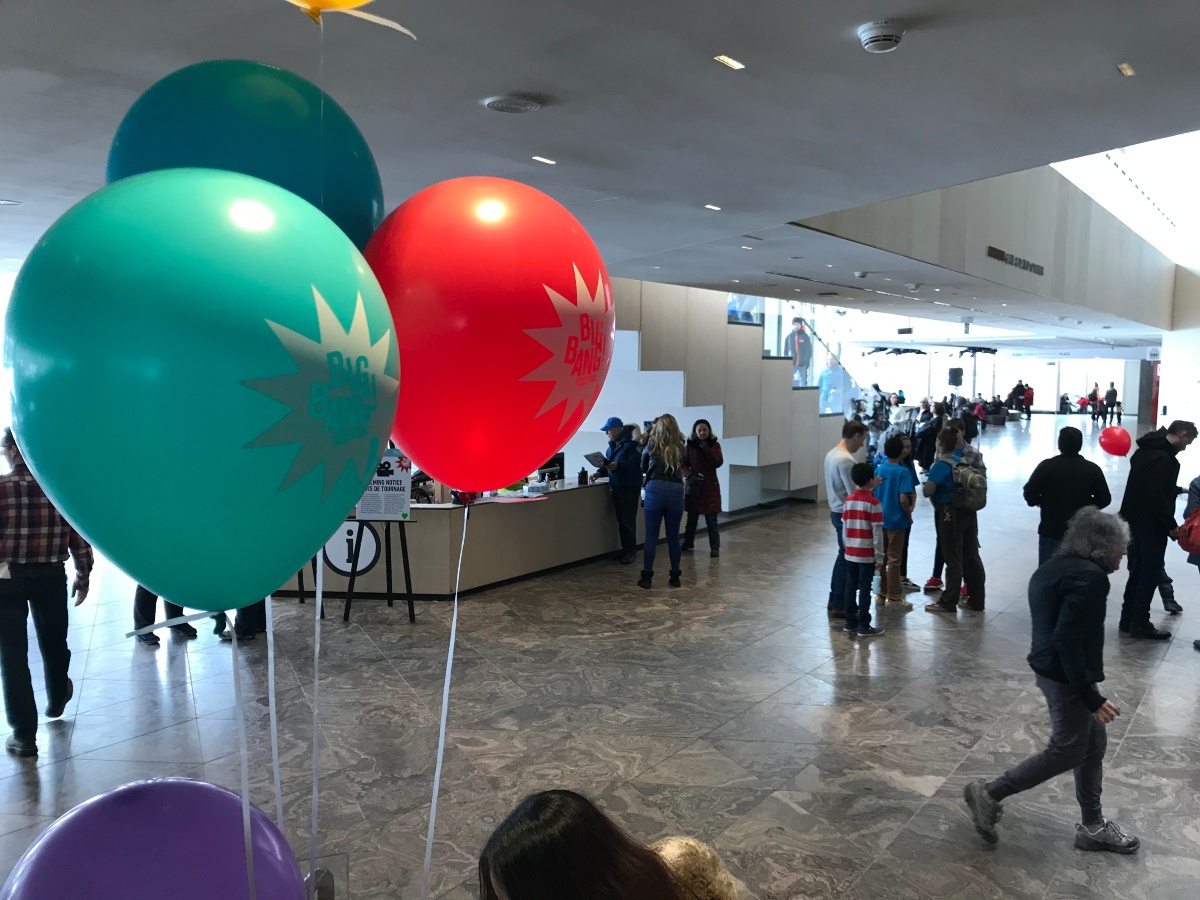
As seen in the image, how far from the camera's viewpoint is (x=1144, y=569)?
6043mm

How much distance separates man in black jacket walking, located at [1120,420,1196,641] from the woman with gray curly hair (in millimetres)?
3042

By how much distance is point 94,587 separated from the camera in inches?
289

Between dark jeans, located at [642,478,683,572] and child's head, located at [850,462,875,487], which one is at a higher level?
child's head, located at [850,462,875,487]

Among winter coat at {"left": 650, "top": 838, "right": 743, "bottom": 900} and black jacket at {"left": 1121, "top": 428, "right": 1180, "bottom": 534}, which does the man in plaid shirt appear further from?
black jacket at {"left": 1121, "top": 428, "right": 1180, "bottom": 534}

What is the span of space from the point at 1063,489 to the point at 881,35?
4070 millimetres

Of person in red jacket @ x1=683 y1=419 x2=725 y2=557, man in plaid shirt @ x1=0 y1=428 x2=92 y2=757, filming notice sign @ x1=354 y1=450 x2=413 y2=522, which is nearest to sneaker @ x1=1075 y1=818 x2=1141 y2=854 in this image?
filming notice sign @ x1=354 y1=450 x2=413 y2=522

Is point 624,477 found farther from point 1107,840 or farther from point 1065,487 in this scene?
point 1107,840

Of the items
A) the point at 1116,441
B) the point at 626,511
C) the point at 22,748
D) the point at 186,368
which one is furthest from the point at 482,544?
the point at 1116,441

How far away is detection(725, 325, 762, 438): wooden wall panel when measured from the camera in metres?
11.0

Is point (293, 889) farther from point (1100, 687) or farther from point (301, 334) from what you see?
point (1100, 687)

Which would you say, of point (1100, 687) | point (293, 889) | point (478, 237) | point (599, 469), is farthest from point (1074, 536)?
point (599, 469)

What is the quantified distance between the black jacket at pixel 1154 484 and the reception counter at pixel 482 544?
14.3 feet

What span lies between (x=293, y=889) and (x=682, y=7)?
277cm

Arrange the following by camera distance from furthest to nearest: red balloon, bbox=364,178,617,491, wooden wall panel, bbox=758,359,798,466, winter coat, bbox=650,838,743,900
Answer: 1. wooden wall panel, bbox=758,359,798,466
2. red balloon, bbox=364,178,617,491
3. winter coat, bbox=650,838,743,900
